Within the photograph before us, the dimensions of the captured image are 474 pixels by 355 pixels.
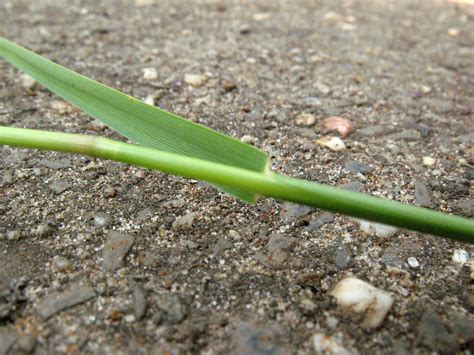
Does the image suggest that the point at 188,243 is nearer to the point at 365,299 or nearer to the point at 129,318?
the point at 129,318

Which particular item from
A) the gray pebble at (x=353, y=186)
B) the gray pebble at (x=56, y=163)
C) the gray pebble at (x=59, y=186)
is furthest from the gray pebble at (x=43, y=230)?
the gray pebble at (x=353, y=186)

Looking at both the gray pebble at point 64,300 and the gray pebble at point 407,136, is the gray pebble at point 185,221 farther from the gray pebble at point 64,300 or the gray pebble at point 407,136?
the gray pebble at point 407,136

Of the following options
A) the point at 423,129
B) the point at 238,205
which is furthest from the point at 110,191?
the point at 423,129

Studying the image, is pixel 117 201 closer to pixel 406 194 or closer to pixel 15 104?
pixel 15 104

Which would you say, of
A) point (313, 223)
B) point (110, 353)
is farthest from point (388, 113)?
point (110, 353)

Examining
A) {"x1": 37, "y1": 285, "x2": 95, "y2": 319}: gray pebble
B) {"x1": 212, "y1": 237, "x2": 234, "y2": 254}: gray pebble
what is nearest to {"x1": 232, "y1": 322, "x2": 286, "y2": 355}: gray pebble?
{"x1": 212, "y1": 237, "x2": 234, "y2": 254}: gray pebble

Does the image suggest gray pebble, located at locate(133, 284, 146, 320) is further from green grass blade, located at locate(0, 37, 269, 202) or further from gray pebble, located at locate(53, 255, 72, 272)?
green grass blade, located at locate(0, 37, 269, 202)

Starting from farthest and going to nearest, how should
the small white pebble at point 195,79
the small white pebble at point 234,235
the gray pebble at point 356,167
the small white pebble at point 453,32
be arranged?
the small white pebble at point 453,32
the small white pebble at point 195,79
the gray pebble at point 356,167
the small white pebble at point 234,235
